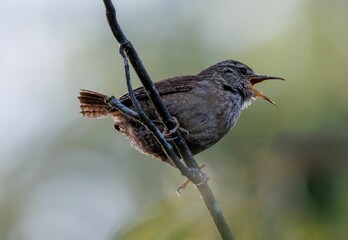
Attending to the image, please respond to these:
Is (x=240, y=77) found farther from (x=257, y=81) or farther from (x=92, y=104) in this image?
(x=92, y=104)

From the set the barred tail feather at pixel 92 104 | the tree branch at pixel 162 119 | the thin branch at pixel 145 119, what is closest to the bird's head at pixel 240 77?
the barred tail feather at pixel 92 104

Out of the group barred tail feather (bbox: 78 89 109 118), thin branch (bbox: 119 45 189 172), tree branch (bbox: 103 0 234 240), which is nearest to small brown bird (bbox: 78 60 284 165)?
barred tail feather (bbox: 78 89 109 118)

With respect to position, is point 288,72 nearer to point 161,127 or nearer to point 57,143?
point 161,127

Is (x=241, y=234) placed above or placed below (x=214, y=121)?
below

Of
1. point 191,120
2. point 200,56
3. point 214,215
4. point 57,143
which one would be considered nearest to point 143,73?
point 214,215

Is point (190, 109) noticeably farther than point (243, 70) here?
No

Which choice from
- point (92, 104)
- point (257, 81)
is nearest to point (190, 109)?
point (92, 104)
